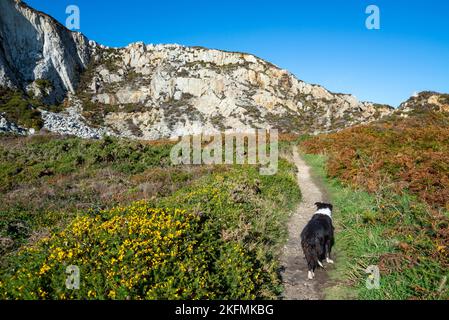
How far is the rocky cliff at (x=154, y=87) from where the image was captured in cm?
6081

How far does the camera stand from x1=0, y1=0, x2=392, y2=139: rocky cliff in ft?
200

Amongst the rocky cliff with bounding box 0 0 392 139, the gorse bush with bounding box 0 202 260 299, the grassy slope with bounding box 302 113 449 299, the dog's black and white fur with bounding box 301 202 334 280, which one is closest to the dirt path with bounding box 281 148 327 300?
the dog's black and white fur with bounding box 301 202 334 280

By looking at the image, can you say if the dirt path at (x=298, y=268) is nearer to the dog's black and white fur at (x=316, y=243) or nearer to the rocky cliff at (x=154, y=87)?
the dog's black and white fur at (x=316, y=243)

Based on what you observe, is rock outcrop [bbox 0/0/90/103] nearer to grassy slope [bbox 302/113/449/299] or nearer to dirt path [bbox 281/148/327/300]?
dirt path [bbox 281/148/327/300]

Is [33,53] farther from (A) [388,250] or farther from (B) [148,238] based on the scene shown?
(A) [388,250]

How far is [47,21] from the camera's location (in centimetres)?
6675

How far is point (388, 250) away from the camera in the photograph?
7188 millimetres

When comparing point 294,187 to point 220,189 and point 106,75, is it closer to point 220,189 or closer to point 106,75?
point 220,189

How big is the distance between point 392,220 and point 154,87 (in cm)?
7413

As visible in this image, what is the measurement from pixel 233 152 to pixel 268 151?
100 inches

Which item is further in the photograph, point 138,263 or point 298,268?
point 298,268

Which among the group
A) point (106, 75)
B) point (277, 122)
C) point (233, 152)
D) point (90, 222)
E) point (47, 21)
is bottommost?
point (90, 222)

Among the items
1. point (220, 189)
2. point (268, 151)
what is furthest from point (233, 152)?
point (220, 189)

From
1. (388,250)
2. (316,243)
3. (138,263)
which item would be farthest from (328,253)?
(138,263)
